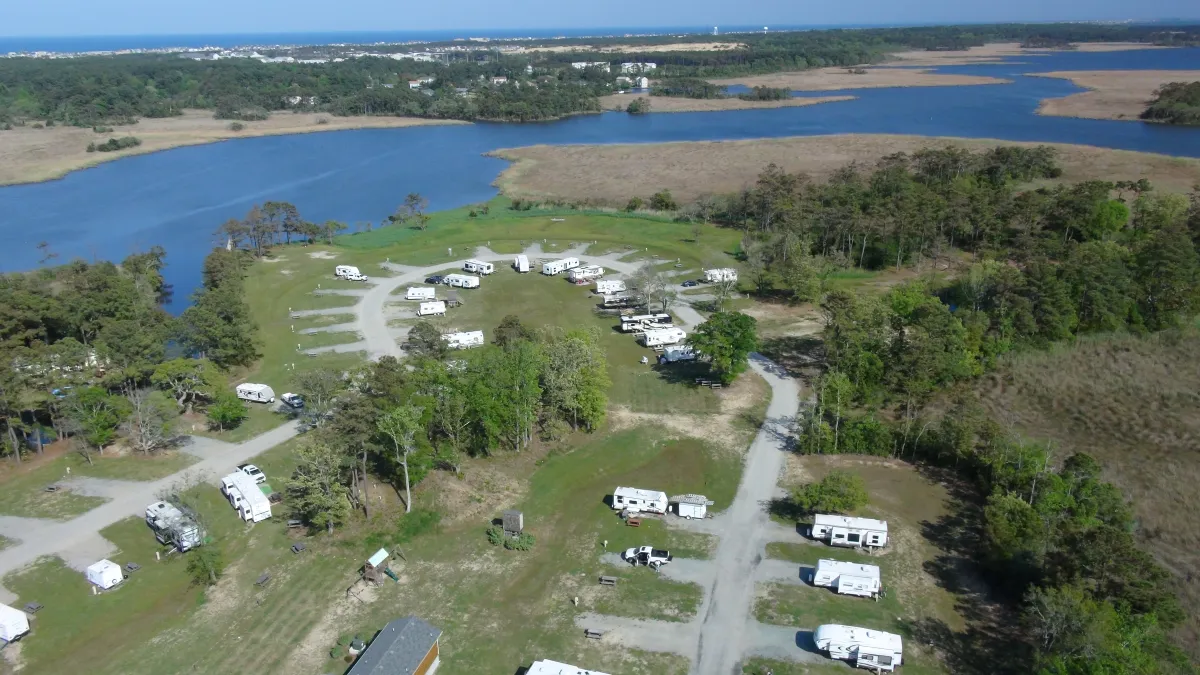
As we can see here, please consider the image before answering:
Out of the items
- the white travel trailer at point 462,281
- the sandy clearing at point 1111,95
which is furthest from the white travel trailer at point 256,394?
the sandy clearing at point 1111,95

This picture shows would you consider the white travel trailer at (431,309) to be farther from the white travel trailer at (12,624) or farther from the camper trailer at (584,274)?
the white travel trailer at (12,624)

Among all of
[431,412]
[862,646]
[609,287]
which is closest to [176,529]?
[431,412]

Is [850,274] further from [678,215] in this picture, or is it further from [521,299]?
[521,299]

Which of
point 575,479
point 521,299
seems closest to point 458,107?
point 521,299

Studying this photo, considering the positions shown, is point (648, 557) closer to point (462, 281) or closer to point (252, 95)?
point (462, 281)

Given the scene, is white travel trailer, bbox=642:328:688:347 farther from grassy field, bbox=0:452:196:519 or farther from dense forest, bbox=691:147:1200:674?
grassy field, bbox=0:452:196:519

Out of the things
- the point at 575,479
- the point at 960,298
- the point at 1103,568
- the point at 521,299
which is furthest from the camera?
the point at 521,299
